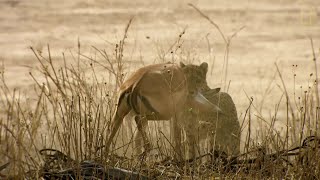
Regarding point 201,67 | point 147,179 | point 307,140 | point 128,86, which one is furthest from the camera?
point 201,67

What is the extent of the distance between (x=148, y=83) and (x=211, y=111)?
527 mm

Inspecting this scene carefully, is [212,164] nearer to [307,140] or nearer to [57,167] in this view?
[307,140]

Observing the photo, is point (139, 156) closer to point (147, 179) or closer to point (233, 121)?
point (147, 179)

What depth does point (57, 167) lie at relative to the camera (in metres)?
3.11

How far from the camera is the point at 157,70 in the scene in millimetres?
4609

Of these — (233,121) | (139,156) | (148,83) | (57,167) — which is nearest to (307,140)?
(139,156)

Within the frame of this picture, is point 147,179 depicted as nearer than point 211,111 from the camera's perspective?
Yes

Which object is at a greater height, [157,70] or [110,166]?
[157,70]

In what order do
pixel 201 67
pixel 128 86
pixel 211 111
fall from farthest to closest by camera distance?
pixel 201 67, pixel 211 111, pixel 128 86

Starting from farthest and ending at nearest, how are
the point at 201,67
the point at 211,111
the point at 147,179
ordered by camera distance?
the point at 201,67 → the point at 211,111 → the point at 147,179

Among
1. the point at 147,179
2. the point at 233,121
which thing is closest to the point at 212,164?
the point at 147,179

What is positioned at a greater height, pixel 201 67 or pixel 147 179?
pixel 201 67

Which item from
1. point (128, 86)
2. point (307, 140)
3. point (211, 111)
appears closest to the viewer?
point (307, 140)

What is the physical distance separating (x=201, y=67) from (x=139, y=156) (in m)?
1.92
